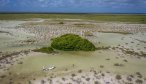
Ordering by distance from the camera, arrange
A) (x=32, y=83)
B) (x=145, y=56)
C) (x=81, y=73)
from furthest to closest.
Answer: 1. (x=145, y=56)
2. (x=81, y=73)
3. (x=32, y=83)

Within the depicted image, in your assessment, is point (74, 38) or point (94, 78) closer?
point (94, 78)

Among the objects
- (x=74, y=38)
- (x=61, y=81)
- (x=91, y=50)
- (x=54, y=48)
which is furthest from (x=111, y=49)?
(x=61, y=81)

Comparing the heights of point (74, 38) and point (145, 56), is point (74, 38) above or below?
above

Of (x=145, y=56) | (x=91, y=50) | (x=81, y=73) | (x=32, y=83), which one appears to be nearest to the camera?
(x=32, y=83)

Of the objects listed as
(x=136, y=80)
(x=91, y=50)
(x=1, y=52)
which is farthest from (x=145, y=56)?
(x=1, y=52)

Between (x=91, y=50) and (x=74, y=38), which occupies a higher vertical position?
(x=74, y=38)

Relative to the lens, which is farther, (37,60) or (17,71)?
(37,60)

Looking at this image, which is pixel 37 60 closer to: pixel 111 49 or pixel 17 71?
pixel 17 71

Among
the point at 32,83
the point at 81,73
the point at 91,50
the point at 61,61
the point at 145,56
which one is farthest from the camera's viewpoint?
the point at 91,50

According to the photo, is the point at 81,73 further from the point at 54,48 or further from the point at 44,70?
the point at 54,48
